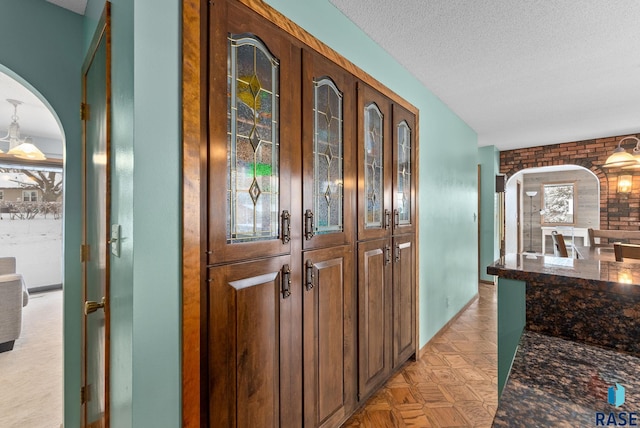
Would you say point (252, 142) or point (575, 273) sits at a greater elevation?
point (252, 142)

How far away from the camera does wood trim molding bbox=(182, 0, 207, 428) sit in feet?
3.37

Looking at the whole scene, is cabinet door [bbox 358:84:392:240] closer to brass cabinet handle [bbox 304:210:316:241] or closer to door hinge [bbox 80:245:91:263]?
brass cabinet handle [bbox 304:210:316:241]

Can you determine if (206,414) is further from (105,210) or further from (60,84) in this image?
(60,84)

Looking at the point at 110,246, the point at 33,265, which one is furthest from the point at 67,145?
the point at 33,265

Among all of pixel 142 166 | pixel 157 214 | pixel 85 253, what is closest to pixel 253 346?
pixel 157 214

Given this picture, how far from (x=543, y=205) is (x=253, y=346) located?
980cm

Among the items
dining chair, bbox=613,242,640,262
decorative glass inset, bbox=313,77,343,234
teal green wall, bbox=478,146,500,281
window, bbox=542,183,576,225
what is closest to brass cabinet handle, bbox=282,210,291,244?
decorative glass inset, bbox=313,77,343,234

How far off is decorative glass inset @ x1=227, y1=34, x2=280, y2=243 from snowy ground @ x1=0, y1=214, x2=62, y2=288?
20.0 feet

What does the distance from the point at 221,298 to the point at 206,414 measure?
1.37ft

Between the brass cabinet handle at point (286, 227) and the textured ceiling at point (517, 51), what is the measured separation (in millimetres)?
1307

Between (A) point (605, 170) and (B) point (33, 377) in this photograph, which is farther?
(A) point (605, 170)

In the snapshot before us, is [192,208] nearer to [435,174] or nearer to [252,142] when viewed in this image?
[252,142]

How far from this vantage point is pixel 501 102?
334 centimetres

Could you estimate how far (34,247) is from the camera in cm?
521
